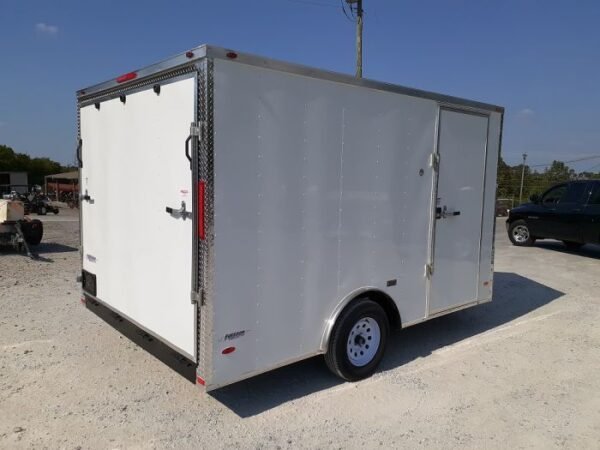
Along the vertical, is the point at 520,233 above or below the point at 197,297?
below

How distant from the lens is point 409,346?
4934 millimetres

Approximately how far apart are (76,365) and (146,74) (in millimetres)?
2636

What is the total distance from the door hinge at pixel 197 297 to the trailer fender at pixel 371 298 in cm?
111

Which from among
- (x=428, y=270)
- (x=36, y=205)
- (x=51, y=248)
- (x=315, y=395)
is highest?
(x=428, y=270)

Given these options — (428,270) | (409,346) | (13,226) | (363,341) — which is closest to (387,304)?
(363,341)

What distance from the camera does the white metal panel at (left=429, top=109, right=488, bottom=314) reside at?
461 cm

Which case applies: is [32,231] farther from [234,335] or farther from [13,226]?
[234,335]

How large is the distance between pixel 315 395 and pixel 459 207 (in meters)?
2.48

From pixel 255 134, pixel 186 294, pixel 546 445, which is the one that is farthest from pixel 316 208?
pixel 546 445

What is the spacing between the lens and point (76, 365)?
4.11 metres

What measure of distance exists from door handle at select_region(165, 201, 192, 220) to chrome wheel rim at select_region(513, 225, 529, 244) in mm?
11473

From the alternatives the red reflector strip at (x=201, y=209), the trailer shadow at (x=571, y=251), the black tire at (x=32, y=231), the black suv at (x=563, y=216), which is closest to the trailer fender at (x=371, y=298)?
the red reflector strip at (x=201, y=209)

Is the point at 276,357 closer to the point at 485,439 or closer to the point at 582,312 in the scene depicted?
the point at 485,439

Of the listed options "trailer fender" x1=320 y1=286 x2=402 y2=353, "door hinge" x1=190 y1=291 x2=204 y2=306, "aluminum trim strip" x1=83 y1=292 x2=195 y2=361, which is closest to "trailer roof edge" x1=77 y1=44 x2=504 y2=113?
"door hinge" x1=190 y1=291 x2=204 y2=306
